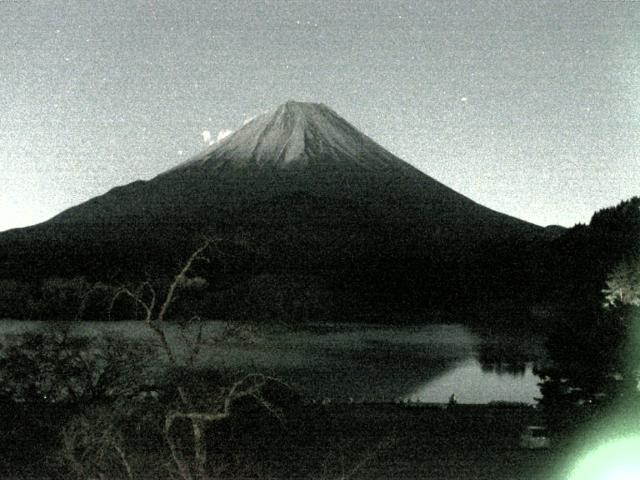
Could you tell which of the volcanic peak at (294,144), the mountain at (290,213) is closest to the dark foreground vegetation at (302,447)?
the mountain at (290,213)

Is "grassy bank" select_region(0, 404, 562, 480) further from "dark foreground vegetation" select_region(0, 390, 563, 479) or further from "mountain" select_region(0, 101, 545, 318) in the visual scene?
"mountain" select_region(0, 101, 545, 318)

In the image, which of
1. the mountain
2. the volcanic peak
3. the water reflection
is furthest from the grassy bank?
the volcanic peak

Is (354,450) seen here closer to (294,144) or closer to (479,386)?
(479,386)

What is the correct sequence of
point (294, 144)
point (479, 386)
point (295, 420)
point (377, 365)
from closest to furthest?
point (295, 420)
point (479, 386)
point (377, 365)
point (294, 144)

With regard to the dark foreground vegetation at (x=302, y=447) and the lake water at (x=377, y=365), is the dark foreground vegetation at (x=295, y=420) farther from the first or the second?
the lake water at (x=377, y=365)

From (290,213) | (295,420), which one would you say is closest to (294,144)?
(290,213)

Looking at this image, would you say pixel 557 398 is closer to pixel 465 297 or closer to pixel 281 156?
pixel 465 297
